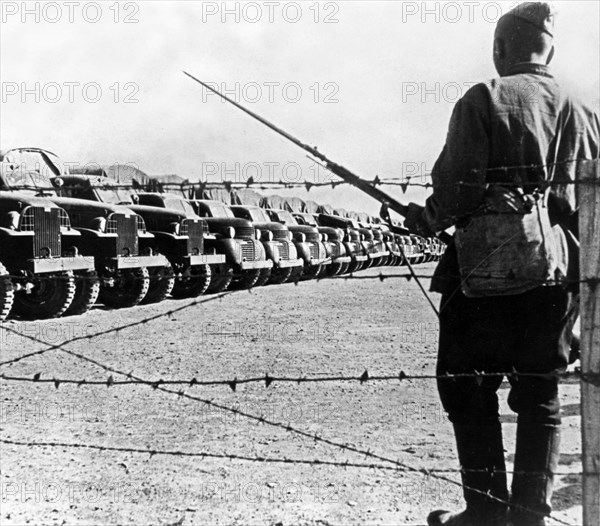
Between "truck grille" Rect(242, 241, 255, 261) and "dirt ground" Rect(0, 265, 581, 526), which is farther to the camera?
"truck grille" Rect(242, 241, 255, 261)

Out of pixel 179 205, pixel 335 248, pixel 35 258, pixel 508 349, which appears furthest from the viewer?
pixel 335 248

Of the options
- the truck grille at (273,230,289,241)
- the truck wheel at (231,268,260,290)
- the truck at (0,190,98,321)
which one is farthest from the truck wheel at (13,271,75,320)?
the truck grille at (273,230,289,241)

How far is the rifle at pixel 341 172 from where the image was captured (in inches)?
131

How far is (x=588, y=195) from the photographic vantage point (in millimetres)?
2861

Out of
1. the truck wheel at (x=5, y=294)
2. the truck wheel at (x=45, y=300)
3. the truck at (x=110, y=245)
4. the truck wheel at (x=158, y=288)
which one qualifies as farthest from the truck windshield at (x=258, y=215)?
the truck wheel at (x=5, y=294)

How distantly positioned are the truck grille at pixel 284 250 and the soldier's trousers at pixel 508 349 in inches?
609

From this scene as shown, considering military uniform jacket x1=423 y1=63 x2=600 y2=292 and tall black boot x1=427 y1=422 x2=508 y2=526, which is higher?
military uniform jacket x1=423 y1=63 x2=600 y2=292

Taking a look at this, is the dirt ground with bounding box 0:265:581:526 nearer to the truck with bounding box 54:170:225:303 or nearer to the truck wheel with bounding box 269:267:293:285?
the truck with bounding box 54:170:225:303

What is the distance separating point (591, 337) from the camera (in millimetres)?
2844

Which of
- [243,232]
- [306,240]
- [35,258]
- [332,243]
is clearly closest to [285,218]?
[306,240]

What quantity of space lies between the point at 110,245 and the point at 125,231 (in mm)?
381

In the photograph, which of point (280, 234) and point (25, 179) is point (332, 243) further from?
point (25, 179)

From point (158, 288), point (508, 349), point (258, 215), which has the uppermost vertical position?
point (258, 215)

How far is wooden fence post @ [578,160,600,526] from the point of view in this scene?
283 cm
